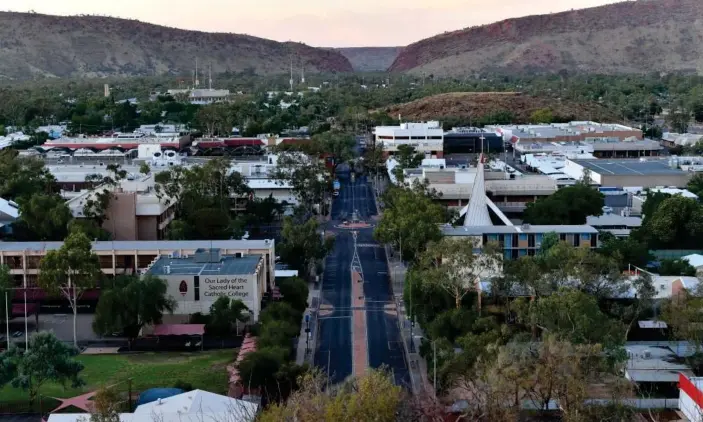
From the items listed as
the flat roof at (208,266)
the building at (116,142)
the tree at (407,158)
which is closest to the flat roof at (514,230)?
the flat roof at (208,266)

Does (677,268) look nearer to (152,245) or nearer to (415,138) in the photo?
(152,245)

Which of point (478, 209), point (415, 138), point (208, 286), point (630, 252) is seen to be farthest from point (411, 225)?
point (415, 138)

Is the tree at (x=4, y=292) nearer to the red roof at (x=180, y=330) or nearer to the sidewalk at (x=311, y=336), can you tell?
the red roof at (x=180, y=330)

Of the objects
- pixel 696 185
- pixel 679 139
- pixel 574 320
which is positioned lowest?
pixel 574 320

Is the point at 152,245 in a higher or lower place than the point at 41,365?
higher

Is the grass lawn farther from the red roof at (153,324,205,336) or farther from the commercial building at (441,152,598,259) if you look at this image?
the commercial building at (441,152,598,259)

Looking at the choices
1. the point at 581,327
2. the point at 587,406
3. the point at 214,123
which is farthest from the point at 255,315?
the point at 214,123
